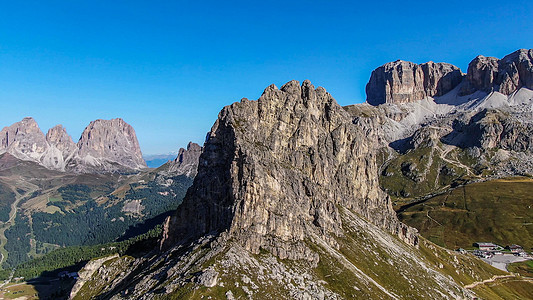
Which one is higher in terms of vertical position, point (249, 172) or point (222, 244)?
point (249, 172)

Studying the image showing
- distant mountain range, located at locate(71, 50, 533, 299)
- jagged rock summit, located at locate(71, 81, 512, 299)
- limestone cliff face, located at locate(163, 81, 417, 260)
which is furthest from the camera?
limestone cliff face, located at locate(163, 81, 417, 260)

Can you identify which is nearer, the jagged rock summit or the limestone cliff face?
the jagged rock summit

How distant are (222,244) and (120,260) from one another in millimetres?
64301

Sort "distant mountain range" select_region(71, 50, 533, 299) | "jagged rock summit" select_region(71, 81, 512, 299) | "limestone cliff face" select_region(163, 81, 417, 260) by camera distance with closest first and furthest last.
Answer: "jagged rock summit" select_region(71, 81, 512, 299) < "distant mountain range" select_region(71, 50, 533, 299) < "limestone cliff face" select_region(163, 81, 417, 260)

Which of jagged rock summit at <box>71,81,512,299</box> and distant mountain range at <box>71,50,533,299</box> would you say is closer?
jagged rock summit at <box>71,81,512,299</box>

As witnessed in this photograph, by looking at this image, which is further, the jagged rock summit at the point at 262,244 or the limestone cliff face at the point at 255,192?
the limestone cliff face at the point at 255,192

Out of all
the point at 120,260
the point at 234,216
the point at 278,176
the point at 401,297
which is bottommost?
the point at 401,297

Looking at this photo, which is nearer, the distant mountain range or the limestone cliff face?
the distant mountain range

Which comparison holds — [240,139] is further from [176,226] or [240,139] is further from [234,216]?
[176,226]

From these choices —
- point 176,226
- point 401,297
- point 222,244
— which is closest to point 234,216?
point 222,244

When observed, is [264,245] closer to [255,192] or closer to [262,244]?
[262,244]

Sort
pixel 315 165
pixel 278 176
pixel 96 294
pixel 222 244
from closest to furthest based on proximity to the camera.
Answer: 1. pixel 222 244
2. pixel 96 294
3. pixel 278 176
4. pixel 315 165

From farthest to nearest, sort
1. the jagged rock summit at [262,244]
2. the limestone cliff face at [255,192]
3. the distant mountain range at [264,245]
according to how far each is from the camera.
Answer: the limestone cliff face at [255,192] → the distant mountain range at [264,245] → the jagged rock summit at [262,244]

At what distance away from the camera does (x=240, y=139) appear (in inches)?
6196
